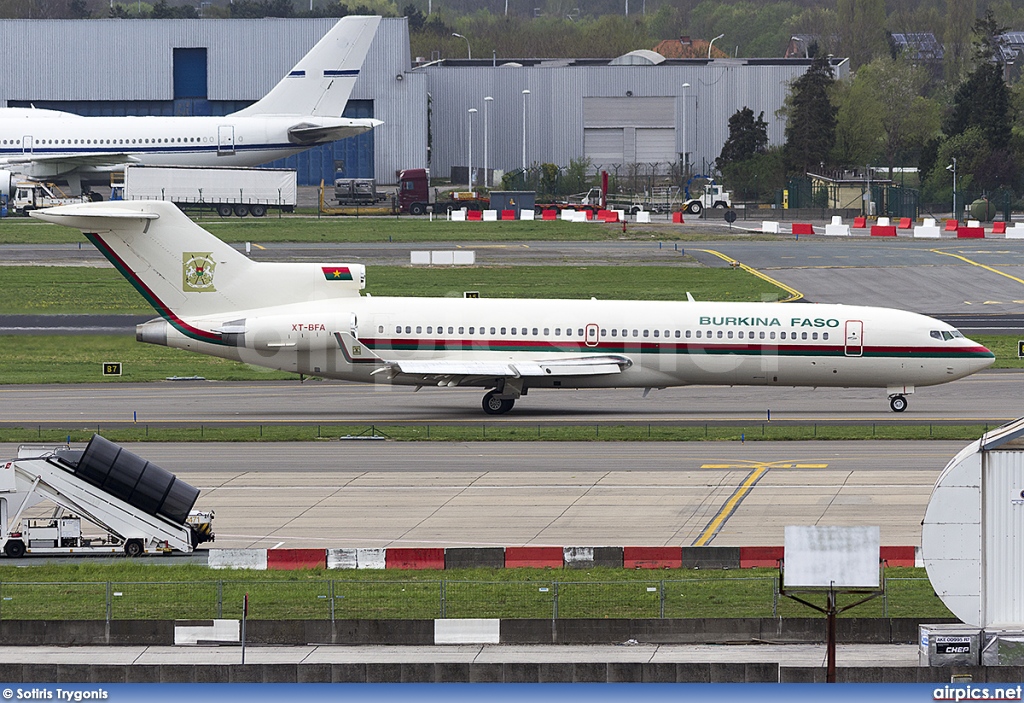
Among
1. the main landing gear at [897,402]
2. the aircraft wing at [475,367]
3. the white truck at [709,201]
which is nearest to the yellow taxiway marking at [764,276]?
the main landing gear at [897,402]

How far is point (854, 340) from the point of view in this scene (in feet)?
160

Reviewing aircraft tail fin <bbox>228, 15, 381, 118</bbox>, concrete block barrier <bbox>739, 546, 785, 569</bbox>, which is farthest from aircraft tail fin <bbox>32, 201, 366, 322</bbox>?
aircraft tail fin <bbox>228, 15, 381, 118</bbox>

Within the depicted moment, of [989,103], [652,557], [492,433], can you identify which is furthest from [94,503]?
[989,103]

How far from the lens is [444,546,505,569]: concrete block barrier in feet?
94.4

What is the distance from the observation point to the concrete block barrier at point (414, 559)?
94.0 feet

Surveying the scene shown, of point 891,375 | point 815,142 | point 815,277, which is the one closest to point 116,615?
point 891,375

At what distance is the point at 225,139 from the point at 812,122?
5805cm

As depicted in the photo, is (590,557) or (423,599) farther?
(590,557)

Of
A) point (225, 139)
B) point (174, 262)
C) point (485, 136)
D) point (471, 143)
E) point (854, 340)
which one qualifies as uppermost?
point (485, 136)

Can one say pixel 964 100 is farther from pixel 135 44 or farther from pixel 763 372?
pixel 763 372

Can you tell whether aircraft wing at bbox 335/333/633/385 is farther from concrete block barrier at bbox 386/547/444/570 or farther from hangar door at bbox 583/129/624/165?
hangar door at bbox 583/129/624/165

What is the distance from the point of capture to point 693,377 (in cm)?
4941

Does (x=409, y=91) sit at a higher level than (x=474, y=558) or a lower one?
higher

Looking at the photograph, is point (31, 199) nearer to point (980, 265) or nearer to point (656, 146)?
point (656, 146)
